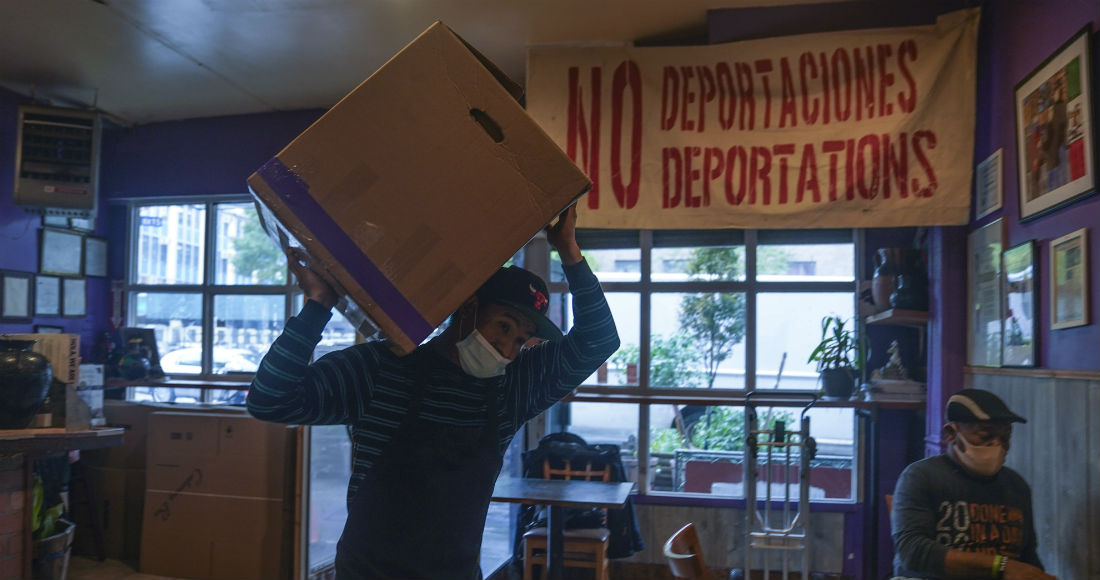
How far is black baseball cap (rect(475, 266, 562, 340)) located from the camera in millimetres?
1590

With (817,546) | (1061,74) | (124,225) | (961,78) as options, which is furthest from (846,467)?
(124,225)

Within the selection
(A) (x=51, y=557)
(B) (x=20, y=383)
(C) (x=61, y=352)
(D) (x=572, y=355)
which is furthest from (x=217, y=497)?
(D) (x=572, y=355)

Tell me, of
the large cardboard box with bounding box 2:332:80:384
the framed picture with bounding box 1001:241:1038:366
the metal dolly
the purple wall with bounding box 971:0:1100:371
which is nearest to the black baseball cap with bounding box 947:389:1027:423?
the purple wall with bounding box 971:0:1100:371

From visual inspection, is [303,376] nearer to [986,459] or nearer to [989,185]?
[986,459]

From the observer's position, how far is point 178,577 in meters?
4.42

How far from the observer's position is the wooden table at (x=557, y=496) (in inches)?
132

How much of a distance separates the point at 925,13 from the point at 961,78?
47 cm

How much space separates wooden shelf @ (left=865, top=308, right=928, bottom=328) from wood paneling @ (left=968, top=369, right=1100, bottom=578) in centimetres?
77

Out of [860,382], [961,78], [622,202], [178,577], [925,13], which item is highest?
[925,13]

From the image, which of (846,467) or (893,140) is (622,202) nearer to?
(893,140)

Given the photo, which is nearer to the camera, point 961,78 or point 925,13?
point 961,78

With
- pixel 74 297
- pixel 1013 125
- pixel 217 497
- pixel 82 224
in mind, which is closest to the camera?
pixel 1013 125

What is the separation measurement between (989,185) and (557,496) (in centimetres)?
224

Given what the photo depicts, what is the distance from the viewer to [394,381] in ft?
5.03
